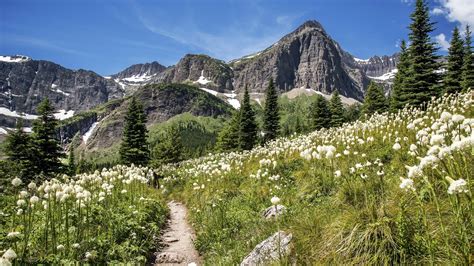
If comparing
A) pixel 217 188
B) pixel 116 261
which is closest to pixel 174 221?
pixel 217 188

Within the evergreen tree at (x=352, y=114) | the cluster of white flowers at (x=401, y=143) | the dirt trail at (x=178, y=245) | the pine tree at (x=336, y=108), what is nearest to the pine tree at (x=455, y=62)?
the pine tree at (x=336, y=108)

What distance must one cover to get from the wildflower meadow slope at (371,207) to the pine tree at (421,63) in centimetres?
2060

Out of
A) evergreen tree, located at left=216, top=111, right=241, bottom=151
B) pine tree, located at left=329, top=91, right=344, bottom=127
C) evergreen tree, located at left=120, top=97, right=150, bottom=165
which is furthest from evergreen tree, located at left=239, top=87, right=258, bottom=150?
pine tree, located at left=329, top=91, right=344, bottom=127

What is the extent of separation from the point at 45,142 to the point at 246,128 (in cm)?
2515

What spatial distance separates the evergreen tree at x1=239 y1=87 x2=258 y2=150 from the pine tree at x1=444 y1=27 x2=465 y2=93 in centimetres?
2317

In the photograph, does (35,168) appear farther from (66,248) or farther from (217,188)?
(66,248)

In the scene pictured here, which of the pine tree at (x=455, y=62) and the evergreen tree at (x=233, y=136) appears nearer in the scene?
the pine tree at (x=455, y=62)

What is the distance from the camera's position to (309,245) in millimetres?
5090

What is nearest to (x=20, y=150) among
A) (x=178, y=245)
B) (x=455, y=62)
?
(x=178, y=245)

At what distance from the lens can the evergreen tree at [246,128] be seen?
45.8 metres

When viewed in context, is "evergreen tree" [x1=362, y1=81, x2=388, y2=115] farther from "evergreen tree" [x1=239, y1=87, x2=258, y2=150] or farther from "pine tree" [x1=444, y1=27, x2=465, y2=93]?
"evergreen tree" [x1=239, y1=87, x2=258, y2=150]

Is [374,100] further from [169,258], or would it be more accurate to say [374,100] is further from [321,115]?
[169,258]

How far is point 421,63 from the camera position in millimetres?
30828

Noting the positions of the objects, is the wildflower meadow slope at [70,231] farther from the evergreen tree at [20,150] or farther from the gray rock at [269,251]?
the evergreen tree at [20,150]
